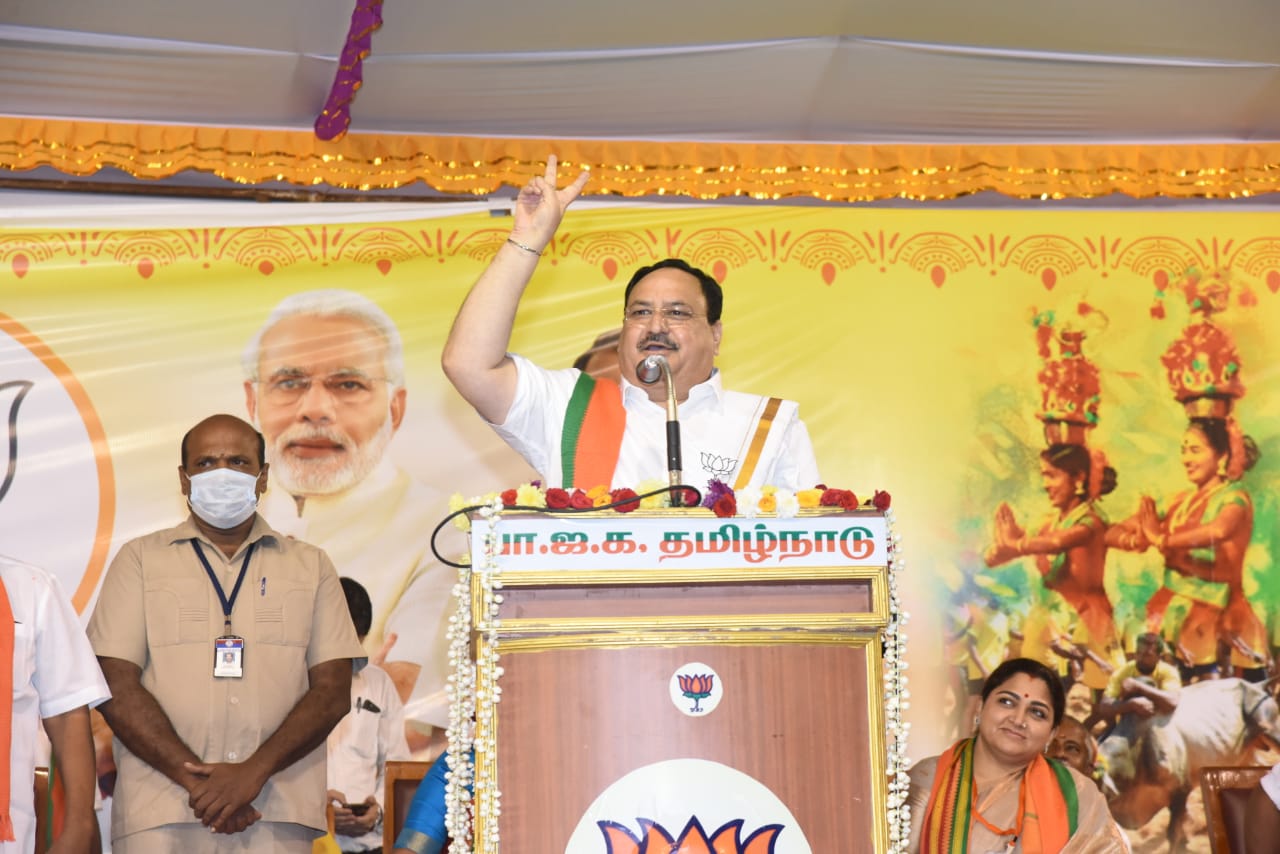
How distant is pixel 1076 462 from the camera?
5.41m

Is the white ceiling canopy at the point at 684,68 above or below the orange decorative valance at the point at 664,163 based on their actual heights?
above

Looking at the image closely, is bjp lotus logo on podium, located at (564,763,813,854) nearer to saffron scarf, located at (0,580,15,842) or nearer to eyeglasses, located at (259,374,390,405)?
saffron scarf, located at (0,580,15,842)

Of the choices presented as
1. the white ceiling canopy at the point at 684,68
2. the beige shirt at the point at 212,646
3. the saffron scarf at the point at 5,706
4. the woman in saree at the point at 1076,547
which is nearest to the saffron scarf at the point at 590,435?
the beige shirt at the point at 212,646

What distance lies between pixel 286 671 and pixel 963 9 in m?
2.84

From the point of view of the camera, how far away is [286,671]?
3.75 metres

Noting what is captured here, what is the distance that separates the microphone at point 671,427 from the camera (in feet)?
8.25

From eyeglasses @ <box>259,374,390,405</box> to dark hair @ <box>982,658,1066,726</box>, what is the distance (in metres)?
2.24

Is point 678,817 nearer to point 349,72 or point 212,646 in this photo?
point 212,646

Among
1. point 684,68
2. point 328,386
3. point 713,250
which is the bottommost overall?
point 328,386

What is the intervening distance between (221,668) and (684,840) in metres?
1.73

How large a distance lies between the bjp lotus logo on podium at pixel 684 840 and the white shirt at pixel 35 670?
1270 millimetres

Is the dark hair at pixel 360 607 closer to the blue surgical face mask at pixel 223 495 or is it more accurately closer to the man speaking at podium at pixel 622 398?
the blue surgical face mask at pixel 223 495

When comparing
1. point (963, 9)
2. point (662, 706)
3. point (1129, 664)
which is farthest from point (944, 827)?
point (963, 9)

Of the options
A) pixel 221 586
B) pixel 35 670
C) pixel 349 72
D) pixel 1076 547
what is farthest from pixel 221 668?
pixel 1076 547
